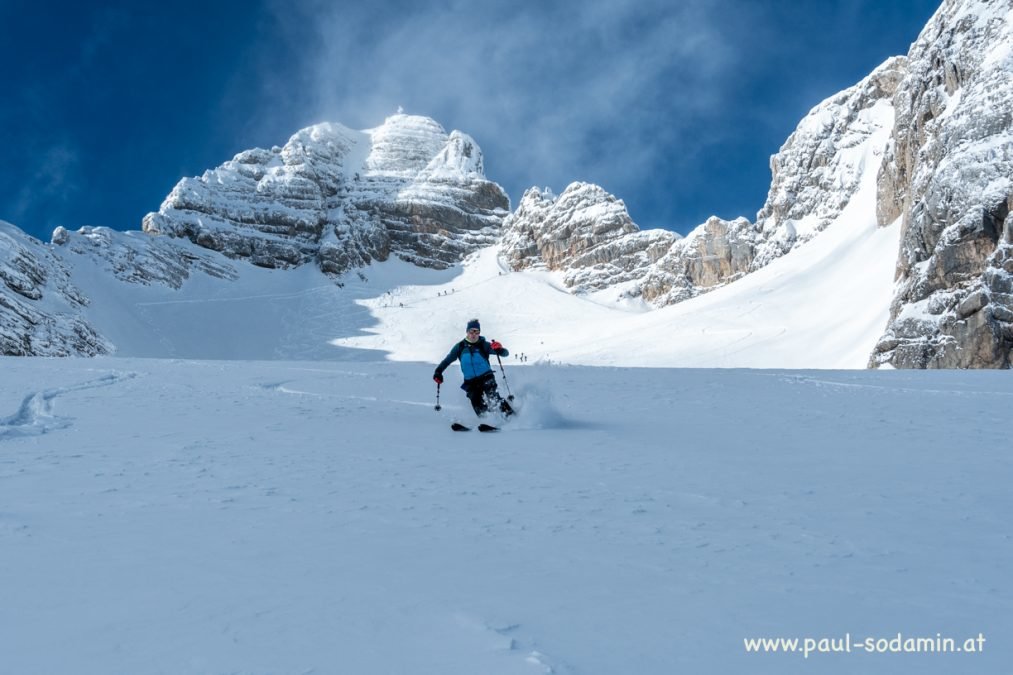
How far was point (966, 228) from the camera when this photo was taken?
45.3m

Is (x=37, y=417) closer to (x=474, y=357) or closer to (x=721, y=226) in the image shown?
(x=474, y=357)

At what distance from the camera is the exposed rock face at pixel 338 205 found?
5315 inches

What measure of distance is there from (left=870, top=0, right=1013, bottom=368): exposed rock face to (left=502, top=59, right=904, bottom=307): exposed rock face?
4444 centimetres

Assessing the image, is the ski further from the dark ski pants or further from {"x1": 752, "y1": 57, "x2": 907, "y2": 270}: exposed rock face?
{"x1": 752, "y1": 57, "x2": 907, "y2": 270}: exposed rock face

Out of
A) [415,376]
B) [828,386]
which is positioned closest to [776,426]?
[828,386]

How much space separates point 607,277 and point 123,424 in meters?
125

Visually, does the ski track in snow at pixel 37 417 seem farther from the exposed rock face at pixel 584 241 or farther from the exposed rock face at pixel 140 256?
the exposed rock face at pixel 584 241

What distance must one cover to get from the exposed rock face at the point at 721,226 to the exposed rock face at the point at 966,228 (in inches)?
1750

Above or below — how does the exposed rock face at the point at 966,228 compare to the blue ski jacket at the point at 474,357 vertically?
above

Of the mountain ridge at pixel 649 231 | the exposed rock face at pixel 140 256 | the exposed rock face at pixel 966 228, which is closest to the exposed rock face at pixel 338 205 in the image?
the mountain ridge at pixel 649 231

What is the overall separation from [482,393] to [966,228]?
4722 cm

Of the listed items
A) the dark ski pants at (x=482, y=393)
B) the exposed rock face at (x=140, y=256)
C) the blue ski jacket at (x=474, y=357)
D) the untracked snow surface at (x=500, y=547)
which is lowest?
the untracked snow surface at (x=500, y=547)

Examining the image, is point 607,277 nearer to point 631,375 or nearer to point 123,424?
point 631,375

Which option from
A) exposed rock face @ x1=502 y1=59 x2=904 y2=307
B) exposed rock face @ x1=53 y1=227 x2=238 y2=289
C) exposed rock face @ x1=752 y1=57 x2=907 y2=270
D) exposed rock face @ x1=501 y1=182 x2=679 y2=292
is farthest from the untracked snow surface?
exposed rock face @ x1=501 y1=182 x2=679 y2=292
